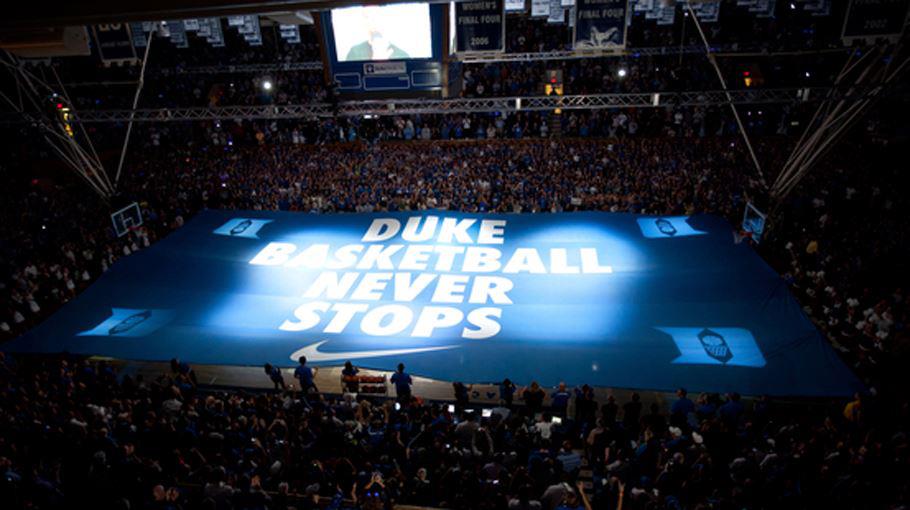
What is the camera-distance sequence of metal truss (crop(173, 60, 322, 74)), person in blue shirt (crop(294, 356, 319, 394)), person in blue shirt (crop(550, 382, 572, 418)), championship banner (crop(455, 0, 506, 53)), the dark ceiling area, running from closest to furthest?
the dark ceiling area < person in blue shirt (crop(550, 382, 572, 418)) < person in blue shirt (crop(294, 356, 319, 394)) < championship banner (crop(455, 0, 506, 53)) < metal truss (crop(173, 60, 322, 74))

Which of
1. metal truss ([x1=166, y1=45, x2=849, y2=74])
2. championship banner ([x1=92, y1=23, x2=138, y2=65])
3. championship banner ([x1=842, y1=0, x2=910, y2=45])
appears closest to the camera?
championship banner ([x1=842, y1=0, x2=910, y2=45])

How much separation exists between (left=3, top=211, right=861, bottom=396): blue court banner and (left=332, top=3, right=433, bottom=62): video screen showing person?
5516mm

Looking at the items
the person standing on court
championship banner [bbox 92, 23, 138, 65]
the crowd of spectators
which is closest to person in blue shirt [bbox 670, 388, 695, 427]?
the crowd of spectators

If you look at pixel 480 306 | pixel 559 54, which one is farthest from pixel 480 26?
pixel 559 54

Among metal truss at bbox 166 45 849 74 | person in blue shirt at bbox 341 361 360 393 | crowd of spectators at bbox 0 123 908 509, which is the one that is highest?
metal truss at bbox 166 45 849 74

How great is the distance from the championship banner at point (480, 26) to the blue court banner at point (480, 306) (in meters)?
5.46

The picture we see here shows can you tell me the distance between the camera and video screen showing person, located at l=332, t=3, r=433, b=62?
967cm

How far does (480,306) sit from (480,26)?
6136mm

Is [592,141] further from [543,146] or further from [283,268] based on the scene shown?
[283,268]

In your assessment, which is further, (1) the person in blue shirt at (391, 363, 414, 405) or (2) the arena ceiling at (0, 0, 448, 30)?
(1) the person in blue shirt at (391, 363, 414, 405)

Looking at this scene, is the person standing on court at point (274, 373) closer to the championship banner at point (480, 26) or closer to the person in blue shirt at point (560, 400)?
the person in blue shirt at point (560, 400)

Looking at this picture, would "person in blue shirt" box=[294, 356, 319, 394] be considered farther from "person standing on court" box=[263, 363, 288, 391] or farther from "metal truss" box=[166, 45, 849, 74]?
"metal truss" box=[166, 45, 849, 74]

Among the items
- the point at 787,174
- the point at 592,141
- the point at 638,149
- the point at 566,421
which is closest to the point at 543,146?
the point at 592,141

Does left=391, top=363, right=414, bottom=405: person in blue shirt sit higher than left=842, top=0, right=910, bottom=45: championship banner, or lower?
lower
